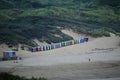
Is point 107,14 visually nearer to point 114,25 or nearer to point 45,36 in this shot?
point 114,25

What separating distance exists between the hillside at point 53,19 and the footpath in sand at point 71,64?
321 millimetres

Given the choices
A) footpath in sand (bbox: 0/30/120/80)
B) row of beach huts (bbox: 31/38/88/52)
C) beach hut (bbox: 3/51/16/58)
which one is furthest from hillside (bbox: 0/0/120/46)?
footpath in sand (bbox: 0/30/120/80)

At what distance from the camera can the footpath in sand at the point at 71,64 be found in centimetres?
489

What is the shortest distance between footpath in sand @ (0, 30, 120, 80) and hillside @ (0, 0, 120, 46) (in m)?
0.32

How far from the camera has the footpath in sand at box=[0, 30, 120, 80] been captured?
4.89 m

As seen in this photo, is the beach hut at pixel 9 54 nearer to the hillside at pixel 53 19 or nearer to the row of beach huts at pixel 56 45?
the hillside at pixel 53 19

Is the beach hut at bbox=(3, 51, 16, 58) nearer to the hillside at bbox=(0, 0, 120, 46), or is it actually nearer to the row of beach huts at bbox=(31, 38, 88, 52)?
the hillside at bbox=(0, 0, 120, 46)

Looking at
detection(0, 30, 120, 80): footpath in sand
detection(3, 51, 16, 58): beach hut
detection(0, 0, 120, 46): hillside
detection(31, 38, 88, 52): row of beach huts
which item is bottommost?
detection(0, 30, 120, 80): footpath in sand

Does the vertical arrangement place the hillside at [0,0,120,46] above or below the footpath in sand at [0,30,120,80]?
above

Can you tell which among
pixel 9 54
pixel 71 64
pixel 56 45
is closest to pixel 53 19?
pixel 56 45

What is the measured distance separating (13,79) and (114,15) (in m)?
2.93

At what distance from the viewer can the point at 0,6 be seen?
5.22 m

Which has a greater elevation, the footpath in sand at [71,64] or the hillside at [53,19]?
the hillside at [53,19]

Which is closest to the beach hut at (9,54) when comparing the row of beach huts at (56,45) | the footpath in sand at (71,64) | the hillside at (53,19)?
the footpath in sand at (71,64)
